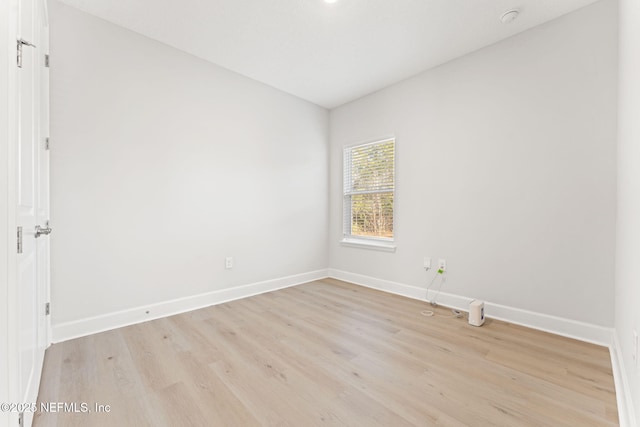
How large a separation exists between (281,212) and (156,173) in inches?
59.9

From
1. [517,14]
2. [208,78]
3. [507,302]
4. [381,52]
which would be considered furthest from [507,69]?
[208,78]

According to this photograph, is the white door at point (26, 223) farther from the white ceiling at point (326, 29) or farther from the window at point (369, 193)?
the window at point (369, 193)

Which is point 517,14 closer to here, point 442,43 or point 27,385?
point 442,43

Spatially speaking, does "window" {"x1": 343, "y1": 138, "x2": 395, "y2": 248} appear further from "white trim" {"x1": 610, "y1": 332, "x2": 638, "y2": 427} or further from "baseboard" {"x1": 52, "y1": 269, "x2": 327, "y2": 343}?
"white trim" {"x1": 610, "y1": 332, "x2": 638, "y2": 427}

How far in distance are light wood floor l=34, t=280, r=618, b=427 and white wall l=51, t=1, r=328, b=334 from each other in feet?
1.69

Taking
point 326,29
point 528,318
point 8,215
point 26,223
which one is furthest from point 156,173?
point 528,318

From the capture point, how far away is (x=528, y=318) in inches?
95.1

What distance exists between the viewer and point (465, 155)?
2828mm

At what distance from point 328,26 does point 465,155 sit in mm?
1786

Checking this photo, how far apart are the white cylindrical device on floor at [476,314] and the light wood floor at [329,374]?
0.08 metres

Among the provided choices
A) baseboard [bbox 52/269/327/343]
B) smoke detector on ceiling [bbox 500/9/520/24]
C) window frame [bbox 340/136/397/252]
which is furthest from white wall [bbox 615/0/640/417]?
baseboard [bbox 52/269/327/343]

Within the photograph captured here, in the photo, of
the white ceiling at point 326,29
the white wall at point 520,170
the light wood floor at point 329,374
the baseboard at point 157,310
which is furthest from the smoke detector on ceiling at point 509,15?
the baseboard at point 157,310

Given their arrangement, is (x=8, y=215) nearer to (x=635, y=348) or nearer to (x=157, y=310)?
(x=157, y=310)

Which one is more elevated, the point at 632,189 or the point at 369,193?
the point at 369,193
